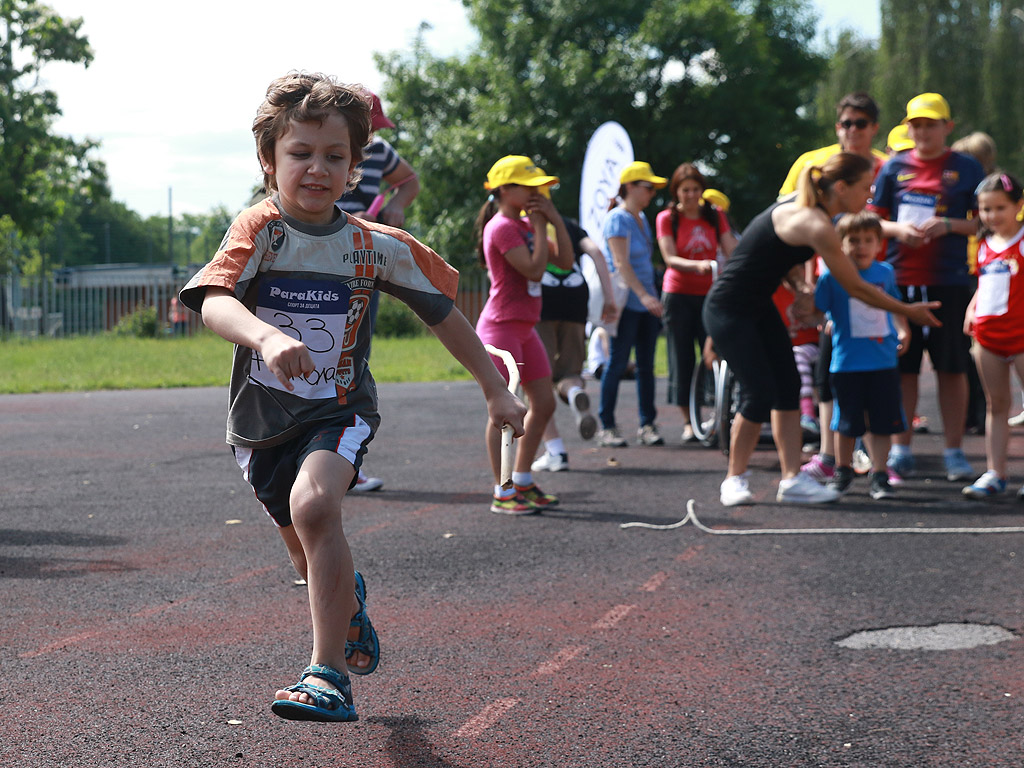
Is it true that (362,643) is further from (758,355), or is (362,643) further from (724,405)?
(724,405)

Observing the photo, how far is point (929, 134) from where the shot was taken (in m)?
7.53

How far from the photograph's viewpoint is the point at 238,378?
3.21 metres

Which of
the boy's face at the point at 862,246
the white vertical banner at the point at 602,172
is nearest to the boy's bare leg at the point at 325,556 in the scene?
the boy's face at the point at 862,246

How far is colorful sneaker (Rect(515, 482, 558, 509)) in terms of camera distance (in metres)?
6.47

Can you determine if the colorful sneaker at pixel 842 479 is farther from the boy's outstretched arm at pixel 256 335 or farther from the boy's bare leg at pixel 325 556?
the boy's outstretched arm at pixel 256 335

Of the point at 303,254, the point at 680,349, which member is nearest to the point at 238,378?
the point at 303,254

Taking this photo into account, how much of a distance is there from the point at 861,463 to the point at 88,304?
26.2 metres

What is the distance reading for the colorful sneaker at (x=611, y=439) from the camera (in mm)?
9172

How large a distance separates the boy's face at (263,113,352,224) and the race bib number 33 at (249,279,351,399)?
0.71 ft

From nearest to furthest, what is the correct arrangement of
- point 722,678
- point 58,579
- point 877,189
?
point 722,678
point 58,579
point 877,189

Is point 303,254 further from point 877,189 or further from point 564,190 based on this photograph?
point 564,190

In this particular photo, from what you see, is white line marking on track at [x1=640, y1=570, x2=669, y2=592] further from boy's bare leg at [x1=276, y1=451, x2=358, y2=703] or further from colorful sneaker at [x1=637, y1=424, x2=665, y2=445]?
colorful sneaker at [x1=637, y1=424, x2=665, y2=445]

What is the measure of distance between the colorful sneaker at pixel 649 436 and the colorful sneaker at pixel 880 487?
8.14ft

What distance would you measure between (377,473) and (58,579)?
3251 mm
